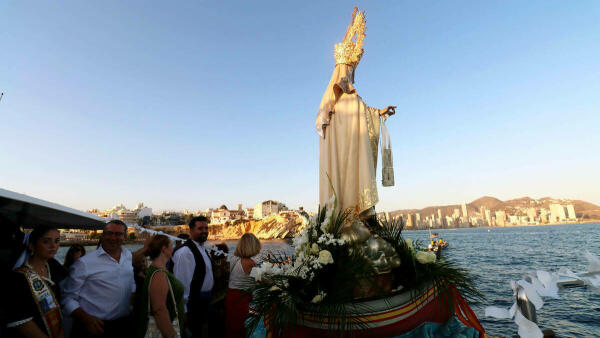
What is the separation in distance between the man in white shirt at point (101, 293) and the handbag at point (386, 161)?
10.3ft

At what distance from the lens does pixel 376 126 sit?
3521 millimetres

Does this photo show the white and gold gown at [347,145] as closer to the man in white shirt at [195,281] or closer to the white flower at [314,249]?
the white flower at [314,249]

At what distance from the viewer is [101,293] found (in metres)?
2.68

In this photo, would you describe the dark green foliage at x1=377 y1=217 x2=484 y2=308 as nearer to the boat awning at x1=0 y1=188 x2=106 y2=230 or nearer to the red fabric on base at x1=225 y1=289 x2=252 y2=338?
the red fabric on base at x1=225 y1=289 x2=252 y2=338

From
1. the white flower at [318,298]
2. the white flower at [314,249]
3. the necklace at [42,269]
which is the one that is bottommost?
the white flower at [318,298]

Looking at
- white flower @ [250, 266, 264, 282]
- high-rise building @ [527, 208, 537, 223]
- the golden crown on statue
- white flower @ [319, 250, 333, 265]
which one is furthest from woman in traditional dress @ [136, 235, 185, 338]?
high-rise building @ [527, 208, 537, 223]

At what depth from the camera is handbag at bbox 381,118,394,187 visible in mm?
3545

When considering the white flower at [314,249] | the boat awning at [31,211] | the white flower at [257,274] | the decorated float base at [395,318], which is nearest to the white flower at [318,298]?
the decorated float base at [395,318]

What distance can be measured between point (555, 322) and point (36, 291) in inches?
595

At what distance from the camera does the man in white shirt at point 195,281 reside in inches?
134

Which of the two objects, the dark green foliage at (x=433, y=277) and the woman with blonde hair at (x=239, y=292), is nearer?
the dark green foliage at (x=433, y=277)

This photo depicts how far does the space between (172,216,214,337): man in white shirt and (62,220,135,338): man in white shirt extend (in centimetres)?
63

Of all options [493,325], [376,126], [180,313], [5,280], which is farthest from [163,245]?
[493,325]

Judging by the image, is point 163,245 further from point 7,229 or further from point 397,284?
point 397,284
